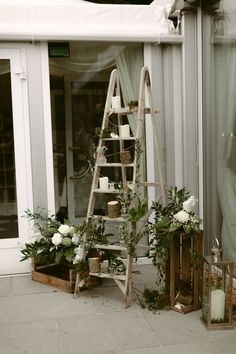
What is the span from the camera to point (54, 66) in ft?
14.5

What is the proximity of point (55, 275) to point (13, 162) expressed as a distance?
117 cm

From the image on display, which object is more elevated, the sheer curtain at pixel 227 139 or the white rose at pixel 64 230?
the sheer curtain at pixel 227 139

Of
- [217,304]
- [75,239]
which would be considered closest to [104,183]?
[75,239]

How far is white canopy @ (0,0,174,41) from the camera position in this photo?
4.15 meters

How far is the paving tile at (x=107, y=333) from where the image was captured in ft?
9.64

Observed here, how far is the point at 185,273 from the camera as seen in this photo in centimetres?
349

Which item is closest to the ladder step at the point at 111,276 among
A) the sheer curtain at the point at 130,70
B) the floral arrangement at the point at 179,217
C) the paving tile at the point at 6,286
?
the floral arrangement at the point at 179,217

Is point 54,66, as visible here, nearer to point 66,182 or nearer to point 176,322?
point 66,182

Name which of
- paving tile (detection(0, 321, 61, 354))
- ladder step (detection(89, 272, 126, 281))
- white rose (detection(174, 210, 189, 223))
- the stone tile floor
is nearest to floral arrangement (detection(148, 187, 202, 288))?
white rose (detection(174, 210, 189, 223))

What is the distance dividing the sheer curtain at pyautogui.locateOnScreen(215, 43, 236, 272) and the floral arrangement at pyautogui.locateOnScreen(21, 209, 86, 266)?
4.12 ft

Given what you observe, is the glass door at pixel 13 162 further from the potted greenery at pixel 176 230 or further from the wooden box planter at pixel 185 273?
the wooden box planter at pixel 185 273

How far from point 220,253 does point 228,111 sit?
4.37 feet

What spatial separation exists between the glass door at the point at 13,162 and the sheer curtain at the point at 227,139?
182cm

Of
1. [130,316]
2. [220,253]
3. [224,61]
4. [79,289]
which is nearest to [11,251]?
[79,289]
